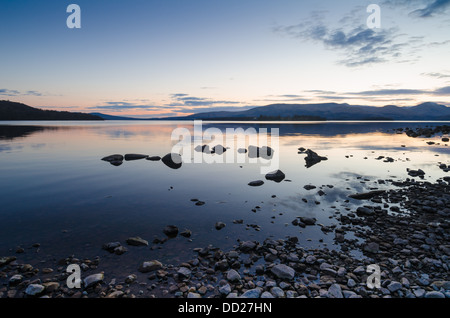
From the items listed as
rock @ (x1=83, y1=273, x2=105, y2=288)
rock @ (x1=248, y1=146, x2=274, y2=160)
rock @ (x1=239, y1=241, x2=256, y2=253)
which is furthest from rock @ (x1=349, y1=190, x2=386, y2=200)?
rock @ (x1=248, y1=146, x2=274, y2=160)

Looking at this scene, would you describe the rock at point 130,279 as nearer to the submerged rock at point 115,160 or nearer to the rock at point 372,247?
the rock at point 372,247

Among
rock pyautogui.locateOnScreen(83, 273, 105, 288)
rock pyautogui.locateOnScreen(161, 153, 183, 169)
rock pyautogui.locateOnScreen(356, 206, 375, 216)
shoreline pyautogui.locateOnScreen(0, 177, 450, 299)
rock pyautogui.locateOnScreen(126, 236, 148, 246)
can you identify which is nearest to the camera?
shoreline pyautogui.locateOnScreen(0, 177, 450, 299)

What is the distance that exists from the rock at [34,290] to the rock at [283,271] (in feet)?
22.7

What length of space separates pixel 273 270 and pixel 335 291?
1872mm

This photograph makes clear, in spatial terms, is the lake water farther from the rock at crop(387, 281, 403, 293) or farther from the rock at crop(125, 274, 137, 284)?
the rock at crop(387, 281, 403, 293)

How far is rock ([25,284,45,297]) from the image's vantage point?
21.7ft

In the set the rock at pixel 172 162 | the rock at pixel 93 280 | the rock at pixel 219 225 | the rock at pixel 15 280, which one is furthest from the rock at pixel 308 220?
the rock at pixel 172 162

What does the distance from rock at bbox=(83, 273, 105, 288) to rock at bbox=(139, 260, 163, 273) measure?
120cm

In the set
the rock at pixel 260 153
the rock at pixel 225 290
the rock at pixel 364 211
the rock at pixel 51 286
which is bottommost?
the rock at pixel 225 290

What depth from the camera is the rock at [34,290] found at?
660cm

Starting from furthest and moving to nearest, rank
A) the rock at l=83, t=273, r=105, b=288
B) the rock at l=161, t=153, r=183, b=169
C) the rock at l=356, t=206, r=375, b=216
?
the rock at l=161, t=153, r=183, b=169
the rock at l=356, t=206, r=375, b=216
the rock at l=83, t=273, r=105, b=288

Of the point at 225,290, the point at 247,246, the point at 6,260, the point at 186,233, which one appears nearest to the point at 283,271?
the point at 247,246

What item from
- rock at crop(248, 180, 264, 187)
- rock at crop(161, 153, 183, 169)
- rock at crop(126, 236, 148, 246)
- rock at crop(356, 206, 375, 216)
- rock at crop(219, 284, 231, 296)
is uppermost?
rock at crop(161, 153, 183, 169)

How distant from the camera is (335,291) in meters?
6.73
